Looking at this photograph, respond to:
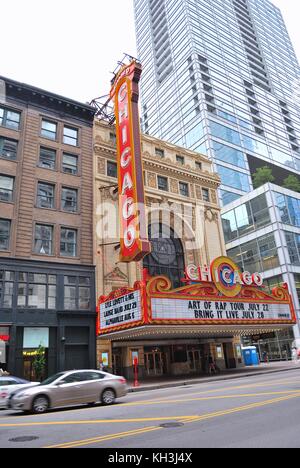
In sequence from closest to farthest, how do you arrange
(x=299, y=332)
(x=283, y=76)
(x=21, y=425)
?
(x=21, y=425), (x=299, y=332), (x=283, y=76)

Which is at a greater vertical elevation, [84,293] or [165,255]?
[165,255]

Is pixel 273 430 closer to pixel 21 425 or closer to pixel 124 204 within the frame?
pixel 21 425

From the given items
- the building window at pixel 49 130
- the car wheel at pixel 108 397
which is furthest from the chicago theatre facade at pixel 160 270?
the car wheel at pixel 108 397

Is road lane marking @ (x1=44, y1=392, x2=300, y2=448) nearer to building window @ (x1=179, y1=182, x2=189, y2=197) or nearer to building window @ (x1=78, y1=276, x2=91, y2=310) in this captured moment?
building window @ (x1=78, y1=276, x2=91, y2=310)

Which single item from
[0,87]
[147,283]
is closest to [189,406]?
[147,283]

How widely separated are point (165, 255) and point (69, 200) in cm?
1035

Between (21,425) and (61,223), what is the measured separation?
2080cm

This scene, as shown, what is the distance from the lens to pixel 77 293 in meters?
28.0

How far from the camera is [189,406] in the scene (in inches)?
432

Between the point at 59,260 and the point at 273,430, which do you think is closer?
the point at 273,430

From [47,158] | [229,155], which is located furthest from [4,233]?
[229,155]

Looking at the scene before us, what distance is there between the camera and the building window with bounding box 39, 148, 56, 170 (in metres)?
30.6

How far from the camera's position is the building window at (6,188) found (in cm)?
2772

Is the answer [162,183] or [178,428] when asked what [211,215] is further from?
[178,428]
